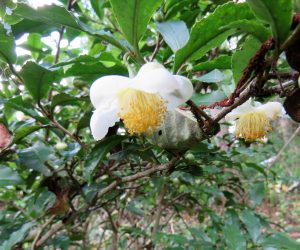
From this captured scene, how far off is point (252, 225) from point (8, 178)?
1.00 meters

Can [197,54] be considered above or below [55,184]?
above

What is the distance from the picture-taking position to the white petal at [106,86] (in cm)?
68

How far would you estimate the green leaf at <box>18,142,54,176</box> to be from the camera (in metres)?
1.19

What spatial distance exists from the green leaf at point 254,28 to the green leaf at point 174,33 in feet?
0.87

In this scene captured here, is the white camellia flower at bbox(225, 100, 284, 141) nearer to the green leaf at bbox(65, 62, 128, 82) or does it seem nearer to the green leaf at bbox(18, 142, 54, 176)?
the green leaf at bbox(65, 62, 128, 82)

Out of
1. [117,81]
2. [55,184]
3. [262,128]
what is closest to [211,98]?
[262,128]

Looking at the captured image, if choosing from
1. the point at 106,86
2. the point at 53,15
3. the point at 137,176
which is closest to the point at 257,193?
the point at 137,176

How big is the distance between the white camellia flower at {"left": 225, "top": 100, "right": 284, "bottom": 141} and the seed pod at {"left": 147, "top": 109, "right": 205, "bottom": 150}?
0.20 m

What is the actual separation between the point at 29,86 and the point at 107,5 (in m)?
0.54

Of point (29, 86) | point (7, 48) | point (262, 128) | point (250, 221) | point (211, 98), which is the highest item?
point (7, 48)

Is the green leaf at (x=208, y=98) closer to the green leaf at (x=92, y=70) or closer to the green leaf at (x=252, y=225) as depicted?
the green leaf at (x=92, y=70)

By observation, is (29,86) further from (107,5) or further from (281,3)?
(281,3)

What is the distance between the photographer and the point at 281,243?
1.16 metres

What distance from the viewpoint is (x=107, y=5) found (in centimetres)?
132
